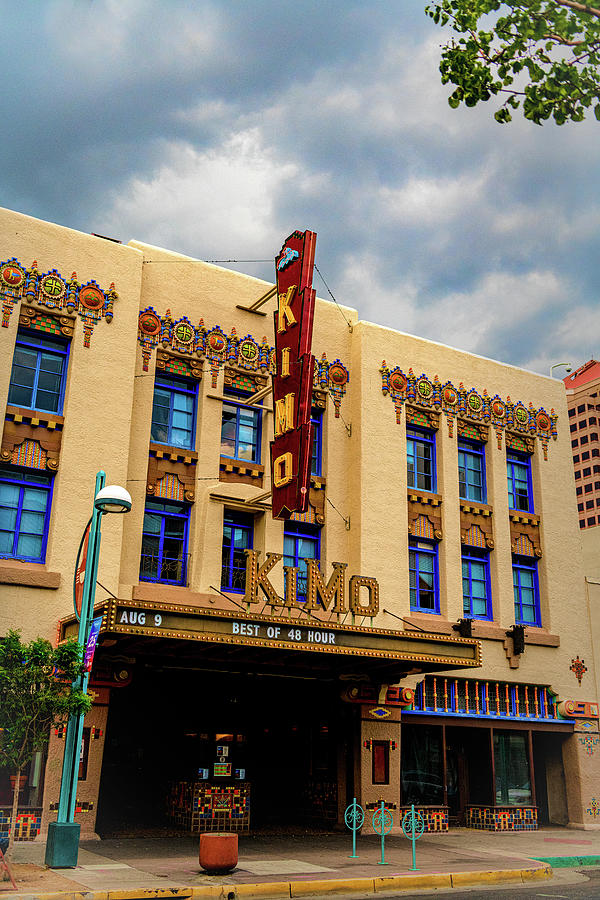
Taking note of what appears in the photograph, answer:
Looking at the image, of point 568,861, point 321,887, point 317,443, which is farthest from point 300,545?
point 321,887

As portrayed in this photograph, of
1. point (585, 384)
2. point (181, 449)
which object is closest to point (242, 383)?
point (181, 449)

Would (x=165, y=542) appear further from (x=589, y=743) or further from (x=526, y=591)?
(x=589, y=743)

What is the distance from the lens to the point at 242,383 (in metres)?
24.8

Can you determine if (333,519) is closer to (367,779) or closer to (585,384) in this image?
(367,779)

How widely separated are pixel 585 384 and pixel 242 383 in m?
118

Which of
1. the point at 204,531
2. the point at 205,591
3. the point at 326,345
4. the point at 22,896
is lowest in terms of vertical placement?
the point at 22,896

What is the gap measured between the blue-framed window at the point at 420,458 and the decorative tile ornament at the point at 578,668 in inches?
284

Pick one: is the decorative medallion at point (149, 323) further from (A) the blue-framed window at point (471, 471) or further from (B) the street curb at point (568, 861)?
(B) the street curb at point (568, 861)

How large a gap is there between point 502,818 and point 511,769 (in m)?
1.49

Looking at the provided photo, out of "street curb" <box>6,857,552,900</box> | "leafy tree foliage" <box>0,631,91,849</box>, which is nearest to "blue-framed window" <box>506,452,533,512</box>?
"street curb" <box>6,857,552,900</box>

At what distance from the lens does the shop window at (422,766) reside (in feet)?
80.0

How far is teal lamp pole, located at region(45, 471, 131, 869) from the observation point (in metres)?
14.7

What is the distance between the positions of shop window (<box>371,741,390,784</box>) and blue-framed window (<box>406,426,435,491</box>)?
7700 mm

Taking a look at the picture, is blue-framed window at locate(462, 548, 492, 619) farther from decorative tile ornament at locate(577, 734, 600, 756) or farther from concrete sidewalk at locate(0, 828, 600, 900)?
concrete sidewalk at locate(0, 828, 600, 900)
